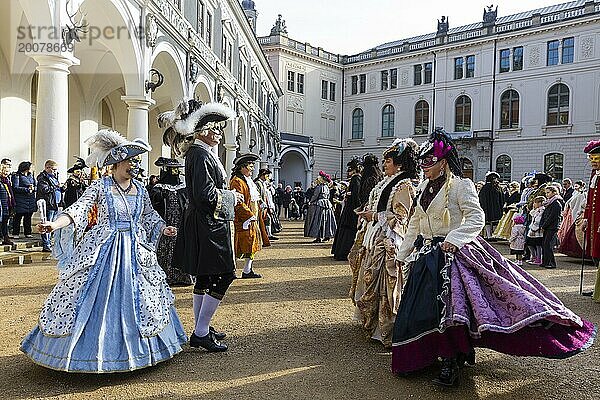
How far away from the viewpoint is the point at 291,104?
43.8 m

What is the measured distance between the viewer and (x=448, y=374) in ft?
11.8

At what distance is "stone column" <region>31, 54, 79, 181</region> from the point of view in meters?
8.76

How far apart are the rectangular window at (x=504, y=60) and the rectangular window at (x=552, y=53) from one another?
270 cm

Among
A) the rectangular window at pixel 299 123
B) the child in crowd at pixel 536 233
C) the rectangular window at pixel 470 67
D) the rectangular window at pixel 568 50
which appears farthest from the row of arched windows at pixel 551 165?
the child in crowd at pixel 536 233

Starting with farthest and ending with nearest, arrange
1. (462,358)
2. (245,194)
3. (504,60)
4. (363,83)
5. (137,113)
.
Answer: (363,83) < (504,60) < (137,113) < (245,194) < (462,358)

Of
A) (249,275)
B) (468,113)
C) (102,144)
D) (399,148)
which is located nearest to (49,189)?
(249,275)

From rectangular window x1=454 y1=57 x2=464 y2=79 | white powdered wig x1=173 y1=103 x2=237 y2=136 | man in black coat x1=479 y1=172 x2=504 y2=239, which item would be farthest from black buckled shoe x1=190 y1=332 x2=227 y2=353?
rectangular window x1=454 y1=57 x2=464 y2=79

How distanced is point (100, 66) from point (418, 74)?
30.6 m

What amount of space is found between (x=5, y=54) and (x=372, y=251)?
12.4 metres

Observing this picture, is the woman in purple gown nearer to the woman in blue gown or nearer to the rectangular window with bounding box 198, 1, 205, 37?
the woman in blue gown

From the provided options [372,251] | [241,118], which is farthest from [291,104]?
[372,251]

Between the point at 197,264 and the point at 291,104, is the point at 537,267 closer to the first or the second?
the point at 197,264

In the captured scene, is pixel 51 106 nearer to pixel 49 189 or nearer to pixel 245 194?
pixel 49 189

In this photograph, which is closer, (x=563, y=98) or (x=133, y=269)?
(x=133, y=269)
